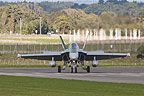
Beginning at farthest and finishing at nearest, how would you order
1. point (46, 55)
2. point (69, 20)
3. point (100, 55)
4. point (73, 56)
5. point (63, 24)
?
point (69, 20) < point (63, 24) < point (100, 55) < point (46, 55) < point (73, 56)

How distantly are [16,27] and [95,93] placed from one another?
14038cm

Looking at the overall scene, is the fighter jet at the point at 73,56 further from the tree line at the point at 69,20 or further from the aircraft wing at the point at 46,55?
the tree line at the point at 69,20

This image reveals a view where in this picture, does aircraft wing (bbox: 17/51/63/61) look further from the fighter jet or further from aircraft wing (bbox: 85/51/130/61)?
aircraft wing (bbox: 85/51/130/61)

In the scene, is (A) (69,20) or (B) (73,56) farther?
(A) (69,20)

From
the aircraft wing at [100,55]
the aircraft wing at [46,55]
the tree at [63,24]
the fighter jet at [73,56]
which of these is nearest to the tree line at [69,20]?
the tree at [63,24]

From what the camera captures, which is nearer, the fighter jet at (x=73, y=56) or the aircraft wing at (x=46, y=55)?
the fighter jet at (x=73, y=56)

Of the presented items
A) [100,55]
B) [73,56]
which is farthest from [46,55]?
[100,55]

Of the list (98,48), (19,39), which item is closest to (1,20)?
(19,39)

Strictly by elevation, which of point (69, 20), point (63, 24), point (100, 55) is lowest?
point (100, 55)

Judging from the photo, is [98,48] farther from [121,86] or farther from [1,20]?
[1,20]

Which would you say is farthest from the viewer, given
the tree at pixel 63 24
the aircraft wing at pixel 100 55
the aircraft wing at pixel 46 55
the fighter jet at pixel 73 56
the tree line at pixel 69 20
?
the tree at pixel 63 24

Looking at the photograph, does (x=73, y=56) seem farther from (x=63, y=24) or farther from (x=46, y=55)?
(x=63, y=24)

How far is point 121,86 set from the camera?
83.1 ft

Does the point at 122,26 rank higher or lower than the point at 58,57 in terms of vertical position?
higher
